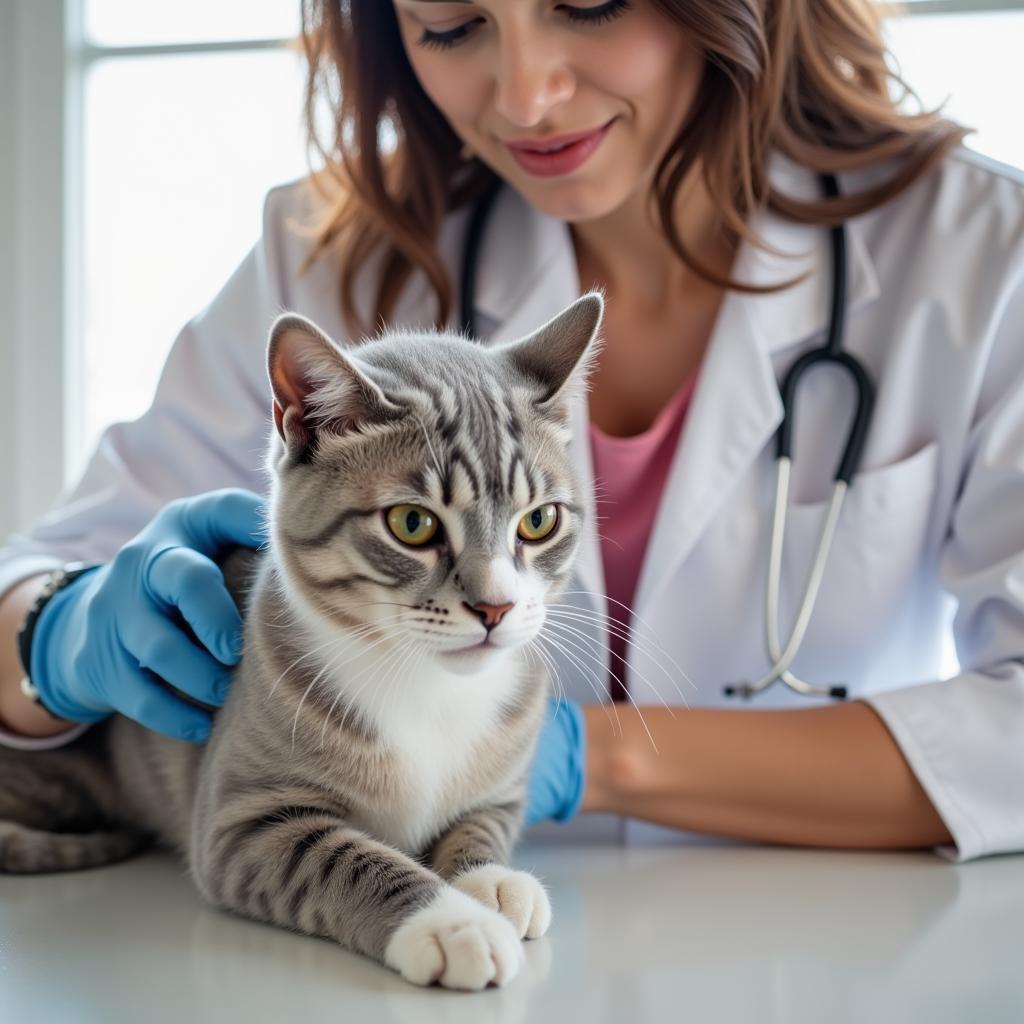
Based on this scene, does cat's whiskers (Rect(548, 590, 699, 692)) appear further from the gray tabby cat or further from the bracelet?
the bracelet

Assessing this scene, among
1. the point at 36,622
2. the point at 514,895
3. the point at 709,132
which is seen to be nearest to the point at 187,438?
the point at 36,622

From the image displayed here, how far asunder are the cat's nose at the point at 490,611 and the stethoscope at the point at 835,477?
566mm

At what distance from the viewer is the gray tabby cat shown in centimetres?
103

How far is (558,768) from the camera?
1.42 metres

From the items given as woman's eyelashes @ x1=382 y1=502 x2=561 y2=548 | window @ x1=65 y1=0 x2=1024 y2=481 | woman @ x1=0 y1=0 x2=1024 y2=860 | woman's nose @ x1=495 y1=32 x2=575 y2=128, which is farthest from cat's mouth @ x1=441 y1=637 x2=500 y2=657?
window @ x1=65 y1=0 x2=1024 y2=481

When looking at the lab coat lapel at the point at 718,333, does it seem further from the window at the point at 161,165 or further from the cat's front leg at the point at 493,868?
the window at the point at 161,165

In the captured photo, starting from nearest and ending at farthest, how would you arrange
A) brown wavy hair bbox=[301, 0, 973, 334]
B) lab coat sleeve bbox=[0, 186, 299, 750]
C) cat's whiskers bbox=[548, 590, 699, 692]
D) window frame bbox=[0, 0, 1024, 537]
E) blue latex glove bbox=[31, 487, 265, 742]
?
blue latex glove bbox=[31, 487, 265, 742], cat's whiskers bbox=[548, 590, 699, 692], brown wavy hair bbox=[301, 0, 973, 334], lab coat sleeve bbox=[0, 186, 299, 750], window frame bbox=[0, 0, 1024, 537]

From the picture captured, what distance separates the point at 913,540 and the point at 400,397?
2.72 feet

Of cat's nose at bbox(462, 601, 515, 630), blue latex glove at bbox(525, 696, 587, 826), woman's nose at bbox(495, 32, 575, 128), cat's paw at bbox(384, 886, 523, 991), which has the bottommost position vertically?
blue latex glove at bbox(525, 696, 587, 826)

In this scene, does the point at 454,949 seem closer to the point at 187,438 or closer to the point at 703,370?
the point at 703,370

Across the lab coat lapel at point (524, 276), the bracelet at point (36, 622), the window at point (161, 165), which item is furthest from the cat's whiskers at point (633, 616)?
the window at point (161, 165)

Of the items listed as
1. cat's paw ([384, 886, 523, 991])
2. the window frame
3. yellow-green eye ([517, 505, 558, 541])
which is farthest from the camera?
the window frame

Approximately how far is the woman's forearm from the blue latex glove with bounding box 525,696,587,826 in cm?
2

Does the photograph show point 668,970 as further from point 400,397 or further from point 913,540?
point 913,540
